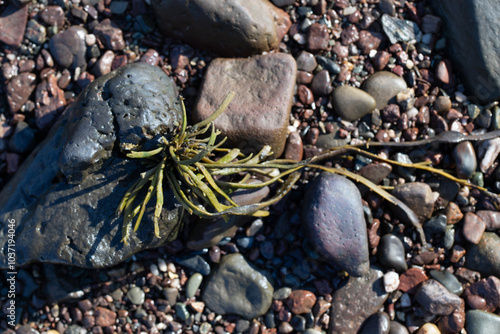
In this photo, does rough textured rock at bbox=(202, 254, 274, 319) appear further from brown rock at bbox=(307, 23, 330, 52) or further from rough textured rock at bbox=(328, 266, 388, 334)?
brown rock at bbox=(307, 23, 330, 52)

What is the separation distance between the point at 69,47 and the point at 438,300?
114 inches

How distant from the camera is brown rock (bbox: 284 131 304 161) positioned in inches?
109

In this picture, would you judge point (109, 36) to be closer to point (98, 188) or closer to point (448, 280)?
point (98, 188)

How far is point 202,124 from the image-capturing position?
7.98ft

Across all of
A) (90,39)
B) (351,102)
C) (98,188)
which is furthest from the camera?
(90,39)

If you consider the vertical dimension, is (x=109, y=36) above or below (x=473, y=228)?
above

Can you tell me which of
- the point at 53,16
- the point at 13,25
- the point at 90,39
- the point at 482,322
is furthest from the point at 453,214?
the point at 13,25

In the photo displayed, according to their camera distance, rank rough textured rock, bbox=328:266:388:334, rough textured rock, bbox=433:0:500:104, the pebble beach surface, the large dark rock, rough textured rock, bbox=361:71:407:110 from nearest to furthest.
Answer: the large dark rock < the pebble beach surface < rough textured rock, bbox=328:266:388:334 < rough textured rock, bbox=433:0:500:104 < rough textured rock, bbox=361:71:407:110

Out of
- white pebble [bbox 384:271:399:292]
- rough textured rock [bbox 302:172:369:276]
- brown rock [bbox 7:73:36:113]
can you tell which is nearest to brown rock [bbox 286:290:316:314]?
rough textured rock [bbox 302:172:369:276]

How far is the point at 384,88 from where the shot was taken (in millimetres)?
2855

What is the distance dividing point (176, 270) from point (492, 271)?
2.00 metres

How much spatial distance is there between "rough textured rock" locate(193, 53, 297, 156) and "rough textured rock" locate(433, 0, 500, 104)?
3.72 feet

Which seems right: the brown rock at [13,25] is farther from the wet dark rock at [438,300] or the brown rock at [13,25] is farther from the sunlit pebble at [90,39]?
the wet dark rock at [438,300]

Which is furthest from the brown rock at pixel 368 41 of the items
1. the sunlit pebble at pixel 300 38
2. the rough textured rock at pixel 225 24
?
the rough textured rock at pixel 225 24
